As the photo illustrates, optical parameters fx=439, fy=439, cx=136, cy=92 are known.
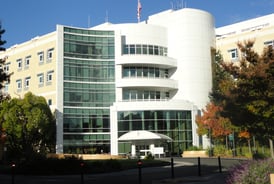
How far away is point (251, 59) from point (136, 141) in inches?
1272

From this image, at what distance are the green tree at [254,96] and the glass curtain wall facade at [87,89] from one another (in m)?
35.2

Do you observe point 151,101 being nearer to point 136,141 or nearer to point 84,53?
point 136,141

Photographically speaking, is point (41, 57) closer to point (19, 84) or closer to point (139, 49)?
point (19, 84)

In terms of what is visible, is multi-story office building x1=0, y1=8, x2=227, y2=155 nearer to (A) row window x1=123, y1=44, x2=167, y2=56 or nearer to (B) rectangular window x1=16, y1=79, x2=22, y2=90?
(A) row window x1=123, y1=44, x2=167, y2=56

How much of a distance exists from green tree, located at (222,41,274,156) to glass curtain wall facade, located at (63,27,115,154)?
35230 mm

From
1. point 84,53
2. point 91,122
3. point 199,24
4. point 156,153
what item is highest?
point 199,24

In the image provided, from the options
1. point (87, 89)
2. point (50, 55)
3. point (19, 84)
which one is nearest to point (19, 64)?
point (19, 84)

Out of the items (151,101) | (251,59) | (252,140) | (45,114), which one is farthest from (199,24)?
(251,59)

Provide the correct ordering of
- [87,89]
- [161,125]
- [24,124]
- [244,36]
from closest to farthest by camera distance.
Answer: [24,124]
[161,125]
[87,89]
[244,36]

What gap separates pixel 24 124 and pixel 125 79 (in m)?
15.4

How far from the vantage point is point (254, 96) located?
2466cm

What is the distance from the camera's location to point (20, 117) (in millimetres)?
55375

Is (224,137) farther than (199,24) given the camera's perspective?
No

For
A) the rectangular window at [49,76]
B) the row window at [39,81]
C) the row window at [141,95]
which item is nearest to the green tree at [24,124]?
the rectangular window at [49,76]
